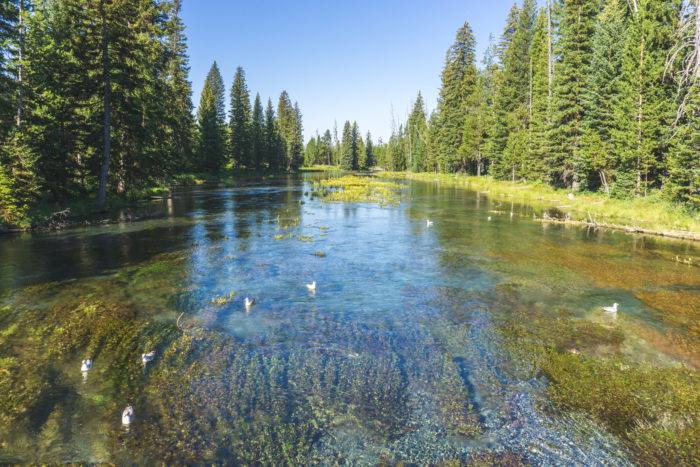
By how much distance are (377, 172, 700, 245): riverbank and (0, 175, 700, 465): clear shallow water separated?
6.62ft

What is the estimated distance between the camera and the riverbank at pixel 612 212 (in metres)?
22.9

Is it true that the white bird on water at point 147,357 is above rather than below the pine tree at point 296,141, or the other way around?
below

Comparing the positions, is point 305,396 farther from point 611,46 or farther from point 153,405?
point 611,46

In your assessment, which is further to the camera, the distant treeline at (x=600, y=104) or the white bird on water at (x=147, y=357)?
the distant treeline at (x=600, y=104)

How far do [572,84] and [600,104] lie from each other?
500cm

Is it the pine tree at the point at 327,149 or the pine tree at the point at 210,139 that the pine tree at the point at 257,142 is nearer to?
the pine tree at the point at 210,139

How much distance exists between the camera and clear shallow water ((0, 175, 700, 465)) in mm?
6641

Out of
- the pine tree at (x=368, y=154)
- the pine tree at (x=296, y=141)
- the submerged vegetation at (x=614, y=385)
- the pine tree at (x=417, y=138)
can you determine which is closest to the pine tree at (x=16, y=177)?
the submerged vegetation at (x=614, y=385)

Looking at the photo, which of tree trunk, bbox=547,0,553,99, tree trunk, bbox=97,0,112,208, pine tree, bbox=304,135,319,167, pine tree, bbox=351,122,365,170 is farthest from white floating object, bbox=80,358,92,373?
pine tree, bbox=304,135,319,167

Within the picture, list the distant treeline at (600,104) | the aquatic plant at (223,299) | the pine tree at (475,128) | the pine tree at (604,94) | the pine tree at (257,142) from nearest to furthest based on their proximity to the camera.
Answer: the aquatic plant at (223,299), the distant treeline at (600,104), the pine tree at (604,94), the pine tree at (475,128), the pine tree at (257,142)

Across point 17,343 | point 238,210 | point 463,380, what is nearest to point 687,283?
point 463,380

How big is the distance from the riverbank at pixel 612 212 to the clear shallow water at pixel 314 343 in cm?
202

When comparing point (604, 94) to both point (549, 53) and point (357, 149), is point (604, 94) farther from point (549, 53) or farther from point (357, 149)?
point (357, 149)

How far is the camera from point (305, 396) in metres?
7.93
